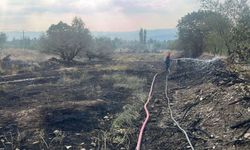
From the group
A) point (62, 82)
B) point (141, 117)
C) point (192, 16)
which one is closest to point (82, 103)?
point (141, 117)

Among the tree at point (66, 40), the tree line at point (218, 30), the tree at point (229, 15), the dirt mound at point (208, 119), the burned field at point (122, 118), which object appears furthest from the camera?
the tree at point (66, 40)

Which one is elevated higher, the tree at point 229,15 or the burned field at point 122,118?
the tree at point 229,15

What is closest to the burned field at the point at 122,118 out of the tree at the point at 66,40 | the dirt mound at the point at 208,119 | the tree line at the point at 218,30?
the dirt mound at the point at 208,119

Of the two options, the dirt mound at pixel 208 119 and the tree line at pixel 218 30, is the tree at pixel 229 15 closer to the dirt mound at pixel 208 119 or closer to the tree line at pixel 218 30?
the tree line at pixel 218 30

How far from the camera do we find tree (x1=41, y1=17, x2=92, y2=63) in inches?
1930

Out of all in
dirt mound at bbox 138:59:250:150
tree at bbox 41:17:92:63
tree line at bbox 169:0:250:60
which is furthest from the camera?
tree at bbox 41:17:92:63

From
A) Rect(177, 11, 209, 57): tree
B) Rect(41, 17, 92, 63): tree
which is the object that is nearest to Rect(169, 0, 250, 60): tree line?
Rect(177, 11, 209, 57): tree

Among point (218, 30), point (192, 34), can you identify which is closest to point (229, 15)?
point (218, 30)

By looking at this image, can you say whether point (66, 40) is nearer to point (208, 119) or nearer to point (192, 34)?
point (192, 34)

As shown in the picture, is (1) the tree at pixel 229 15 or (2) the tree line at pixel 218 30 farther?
(1) the tree at pixel 229 15

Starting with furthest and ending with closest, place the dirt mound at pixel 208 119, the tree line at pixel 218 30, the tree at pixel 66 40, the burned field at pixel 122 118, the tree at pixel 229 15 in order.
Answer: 1. the tree at pixel 66 40
2. the tree at pixel 229 15
3. the tree line at pixel 218 30
4. the burned field at pixel 122 118
5. the dirt mound at pixel 208 119

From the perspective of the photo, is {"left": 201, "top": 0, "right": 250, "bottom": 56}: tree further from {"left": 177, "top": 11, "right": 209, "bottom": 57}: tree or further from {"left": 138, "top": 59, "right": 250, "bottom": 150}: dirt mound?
{"left": 138, "top": 59, "right": 250, "bottom": 150}: dirt mound

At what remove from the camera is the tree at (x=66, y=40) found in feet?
161

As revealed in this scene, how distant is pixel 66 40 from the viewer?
161 feet
